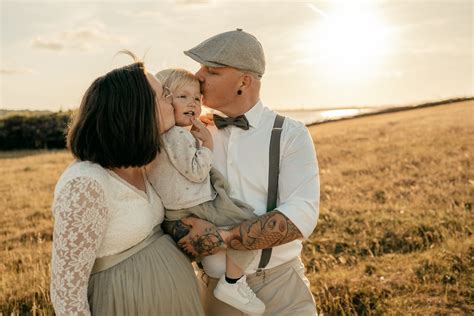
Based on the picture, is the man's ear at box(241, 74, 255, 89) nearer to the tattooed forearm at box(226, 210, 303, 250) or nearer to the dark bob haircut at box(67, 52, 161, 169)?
the tattooed forearm at box(226, 210, 303, 250)

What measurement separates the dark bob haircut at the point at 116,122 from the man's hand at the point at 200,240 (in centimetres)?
68

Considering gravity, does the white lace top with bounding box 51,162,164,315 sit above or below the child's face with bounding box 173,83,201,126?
below

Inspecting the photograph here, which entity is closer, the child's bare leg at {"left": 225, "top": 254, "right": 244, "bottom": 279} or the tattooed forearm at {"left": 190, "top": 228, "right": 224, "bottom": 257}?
Result: the tattooed forearm at {"left": 190, "top": 228, "right": 224, "bottom": 257}

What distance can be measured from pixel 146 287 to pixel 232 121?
132cm

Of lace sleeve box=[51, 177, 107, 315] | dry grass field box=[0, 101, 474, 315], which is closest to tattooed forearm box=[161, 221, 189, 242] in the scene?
lace sleeve box=[51, 177, 107, 315]

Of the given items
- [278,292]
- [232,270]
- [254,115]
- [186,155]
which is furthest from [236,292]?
[254,115]

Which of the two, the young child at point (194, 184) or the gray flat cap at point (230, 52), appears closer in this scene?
the young child at point (194, 184)

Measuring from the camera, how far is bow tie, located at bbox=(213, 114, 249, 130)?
13.2 ft

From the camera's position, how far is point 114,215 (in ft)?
10.3

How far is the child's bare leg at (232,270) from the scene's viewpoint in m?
3.81

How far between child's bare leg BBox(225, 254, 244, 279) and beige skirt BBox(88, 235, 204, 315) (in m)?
0.39

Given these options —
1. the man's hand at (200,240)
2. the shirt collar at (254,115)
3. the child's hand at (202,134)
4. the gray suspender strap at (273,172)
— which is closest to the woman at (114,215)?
the man's hand at (200,240)

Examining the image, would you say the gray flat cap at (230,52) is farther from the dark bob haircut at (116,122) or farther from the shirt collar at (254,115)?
the dark bob haircut at (116,122)

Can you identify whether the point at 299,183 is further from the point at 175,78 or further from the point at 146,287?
the point at 146,287
